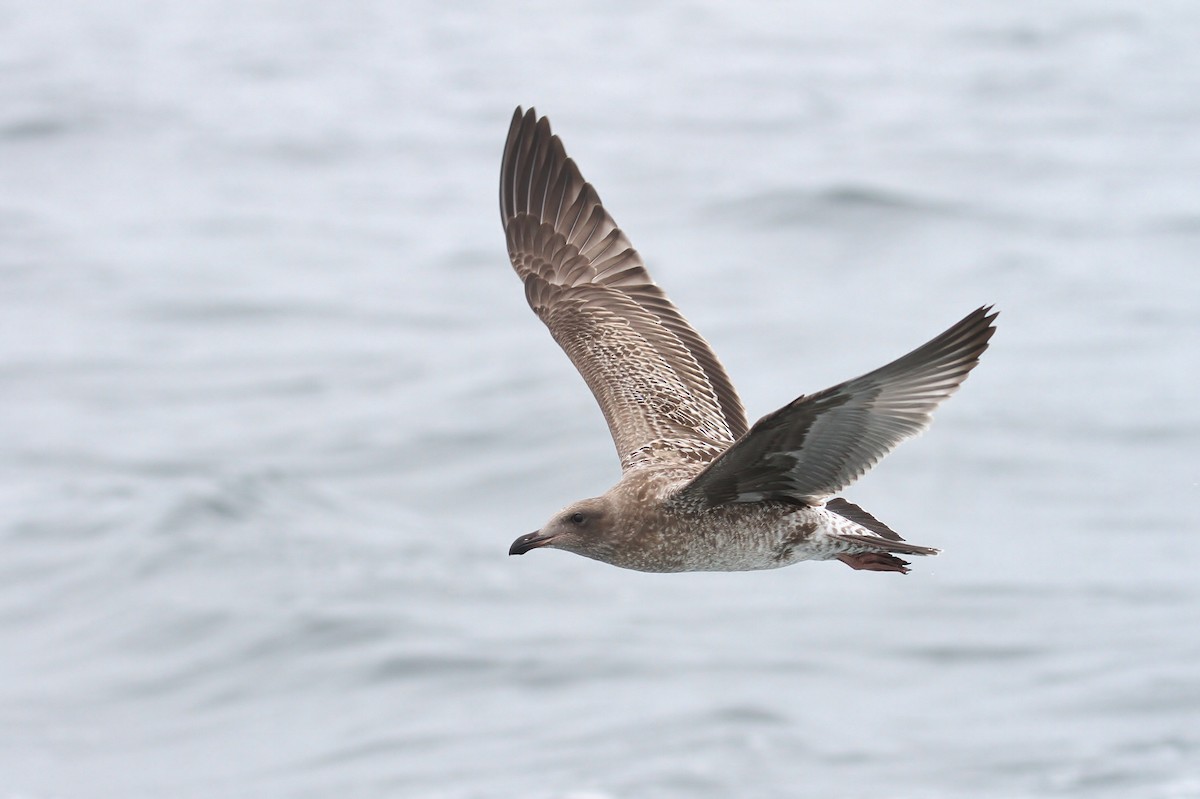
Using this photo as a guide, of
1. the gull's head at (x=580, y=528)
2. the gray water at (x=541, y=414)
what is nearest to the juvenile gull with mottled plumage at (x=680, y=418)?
the gull's head at (x=580, y=528)

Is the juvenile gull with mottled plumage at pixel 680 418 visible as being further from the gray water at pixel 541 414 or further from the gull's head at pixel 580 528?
the gray water at pixel 541 414

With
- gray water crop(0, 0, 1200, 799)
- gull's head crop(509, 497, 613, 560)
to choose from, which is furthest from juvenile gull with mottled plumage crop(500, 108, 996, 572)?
gray water crop(0, 0, 1200, 799)

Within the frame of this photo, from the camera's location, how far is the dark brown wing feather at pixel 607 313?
8.95 m

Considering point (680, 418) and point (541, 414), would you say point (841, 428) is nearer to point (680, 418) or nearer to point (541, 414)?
point (680, 418)

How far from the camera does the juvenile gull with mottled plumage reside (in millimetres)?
7270

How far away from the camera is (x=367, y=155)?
30750mm

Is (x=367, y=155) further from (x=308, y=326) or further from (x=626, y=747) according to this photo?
(x=626, y=747)

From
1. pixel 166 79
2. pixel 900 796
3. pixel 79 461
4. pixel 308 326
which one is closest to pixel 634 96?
pixel 166 79

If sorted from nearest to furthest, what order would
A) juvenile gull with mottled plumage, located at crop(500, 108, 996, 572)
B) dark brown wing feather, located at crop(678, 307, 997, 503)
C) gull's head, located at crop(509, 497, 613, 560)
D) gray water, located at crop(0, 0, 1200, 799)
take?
dark brown wing feather, located at crop(678, 307, 997, 503), juvenile gull with mottled plumage, located at crop(500, 108, 996, 572), gull's head, located at crop(509, 497, 613, 560), gray water, located at crop(0, 0, 1200, 799)

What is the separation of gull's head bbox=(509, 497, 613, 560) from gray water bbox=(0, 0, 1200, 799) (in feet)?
24.2

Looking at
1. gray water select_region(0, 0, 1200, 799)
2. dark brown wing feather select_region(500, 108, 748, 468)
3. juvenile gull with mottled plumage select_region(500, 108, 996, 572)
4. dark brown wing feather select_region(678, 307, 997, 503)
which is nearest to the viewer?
dark brown wing feather select_region(678, 307, 997, 503)

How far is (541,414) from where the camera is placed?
2080 centimetres

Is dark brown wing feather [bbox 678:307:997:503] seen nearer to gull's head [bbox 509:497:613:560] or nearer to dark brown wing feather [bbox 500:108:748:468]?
gull's head [bbox 509:497:613:560]

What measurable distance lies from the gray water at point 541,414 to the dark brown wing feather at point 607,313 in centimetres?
612
